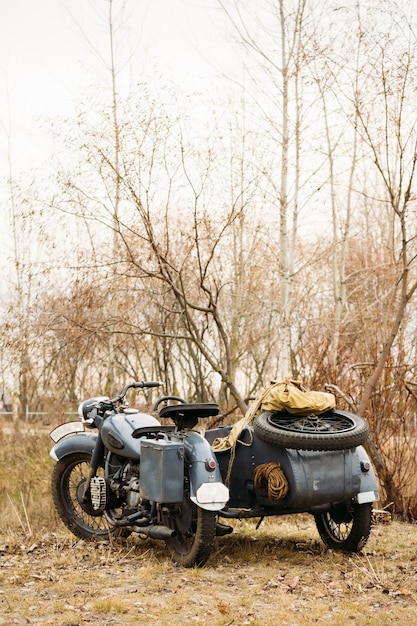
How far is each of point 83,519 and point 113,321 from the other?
294 centimetres

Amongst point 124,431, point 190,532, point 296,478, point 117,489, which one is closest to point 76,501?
point 117,489

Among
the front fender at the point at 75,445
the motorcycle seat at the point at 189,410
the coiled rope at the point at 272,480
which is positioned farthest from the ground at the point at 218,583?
the motorcycle seat at the point at 189,410

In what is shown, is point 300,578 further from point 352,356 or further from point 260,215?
point 260,215

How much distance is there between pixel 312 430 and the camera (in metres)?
5.93

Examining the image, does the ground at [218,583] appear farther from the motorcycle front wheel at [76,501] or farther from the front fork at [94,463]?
the front fork at [94,463]

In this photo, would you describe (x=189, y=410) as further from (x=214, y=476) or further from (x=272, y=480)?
(x=272, y=480)

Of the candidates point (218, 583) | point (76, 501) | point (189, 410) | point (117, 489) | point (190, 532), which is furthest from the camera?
point (76, 501)

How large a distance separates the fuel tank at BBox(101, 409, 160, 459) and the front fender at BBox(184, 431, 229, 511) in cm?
68

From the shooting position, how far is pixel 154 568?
598 cm

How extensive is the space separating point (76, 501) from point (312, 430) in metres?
2.56

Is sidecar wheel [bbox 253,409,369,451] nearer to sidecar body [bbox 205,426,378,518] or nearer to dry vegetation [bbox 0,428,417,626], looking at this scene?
sidecar body [bbox 205,426,378,518]

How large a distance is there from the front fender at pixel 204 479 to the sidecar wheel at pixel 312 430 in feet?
1.29

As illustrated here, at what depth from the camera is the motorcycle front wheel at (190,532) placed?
19.2 feet

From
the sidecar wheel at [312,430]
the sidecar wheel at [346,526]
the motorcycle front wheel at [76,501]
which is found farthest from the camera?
the motorcycle front wheel at [76,501]
